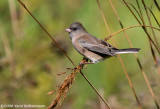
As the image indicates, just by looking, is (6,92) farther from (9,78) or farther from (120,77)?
(120,77)

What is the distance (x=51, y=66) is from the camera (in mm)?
4145

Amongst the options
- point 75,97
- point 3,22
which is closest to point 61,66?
point 75,97

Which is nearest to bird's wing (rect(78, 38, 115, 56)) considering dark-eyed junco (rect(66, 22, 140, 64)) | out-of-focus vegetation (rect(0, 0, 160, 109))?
dark-eyed junco (rect(66, 22, 140, 64))

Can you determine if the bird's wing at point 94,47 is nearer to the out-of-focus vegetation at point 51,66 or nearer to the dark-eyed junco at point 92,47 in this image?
the dark-eyed junco at point 92,47

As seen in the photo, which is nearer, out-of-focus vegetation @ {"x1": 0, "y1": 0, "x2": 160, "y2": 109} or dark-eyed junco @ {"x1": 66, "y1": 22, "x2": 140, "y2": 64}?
dark-eyed junco @ {"x1": 66, "y1": 22, "x2": 140, "y2": 64}

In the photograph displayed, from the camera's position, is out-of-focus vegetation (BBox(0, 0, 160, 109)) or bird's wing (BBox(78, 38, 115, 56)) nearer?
bird's wing (BBox(78, 38, 115, 56))

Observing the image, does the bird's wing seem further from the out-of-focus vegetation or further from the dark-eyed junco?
the out-of-focus vegetation

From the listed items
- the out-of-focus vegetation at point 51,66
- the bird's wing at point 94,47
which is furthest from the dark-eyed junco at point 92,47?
the out-of-focus vegetation at point 51,66

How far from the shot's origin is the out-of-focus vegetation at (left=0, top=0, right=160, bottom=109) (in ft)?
13.1

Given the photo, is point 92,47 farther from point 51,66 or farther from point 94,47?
point 51,66

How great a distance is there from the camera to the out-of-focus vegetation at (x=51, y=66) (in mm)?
4008

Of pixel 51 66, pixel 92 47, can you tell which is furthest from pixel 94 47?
pixel 51 66

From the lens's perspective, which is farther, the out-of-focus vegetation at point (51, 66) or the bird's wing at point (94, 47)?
the out-of-focus vegetation at point (51, 66)

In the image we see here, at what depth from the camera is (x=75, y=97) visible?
13.7ft
